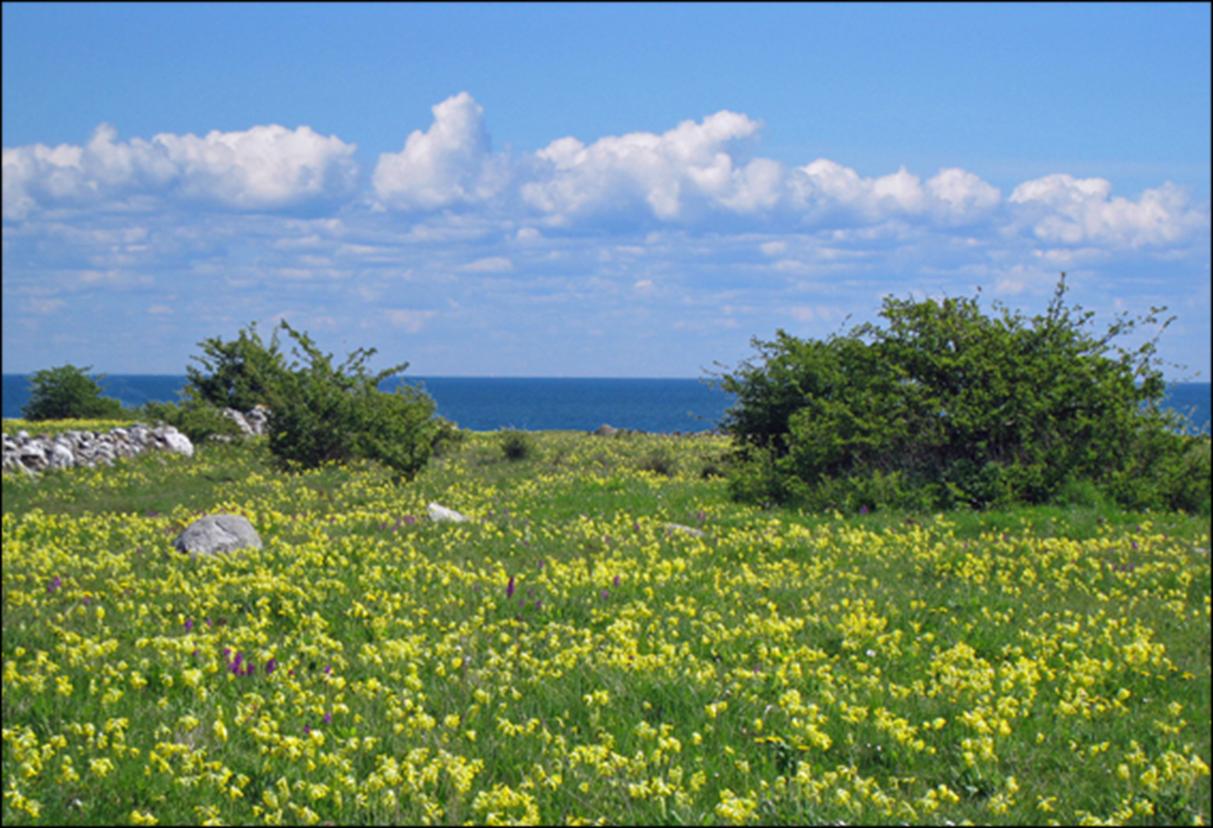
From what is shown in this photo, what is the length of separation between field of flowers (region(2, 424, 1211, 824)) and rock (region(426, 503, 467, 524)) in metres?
0.55

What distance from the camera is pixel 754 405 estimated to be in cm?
2388

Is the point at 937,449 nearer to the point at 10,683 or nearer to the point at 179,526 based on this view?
the point at 179,526

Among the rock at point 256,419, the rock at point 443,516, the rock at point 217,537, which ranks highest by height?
the rock at point 256,419

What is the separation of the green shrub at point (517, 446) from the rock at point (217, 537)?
1564 centimetres

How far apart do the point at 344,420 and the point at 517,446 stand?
5874 mm

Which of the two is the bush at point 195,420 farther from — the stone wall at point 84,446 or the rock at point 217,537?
the rock at point 217,537

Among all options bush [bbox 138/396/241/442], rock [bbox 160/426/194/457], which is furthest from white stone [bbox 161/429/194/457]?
bush [bbox 138/396/241/442]

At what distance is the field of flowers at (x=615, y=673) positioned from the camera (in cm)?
562

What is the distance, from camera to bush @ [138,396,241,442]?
1235 inches

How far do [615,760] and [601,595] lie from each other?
4.89m

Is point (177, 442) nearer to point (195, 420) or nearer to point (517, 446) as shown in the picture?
point (195, 420)

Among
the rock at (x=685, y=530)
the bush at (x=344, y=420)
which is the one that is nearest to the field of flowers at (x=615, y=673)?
the rock at (x=685, y=530)

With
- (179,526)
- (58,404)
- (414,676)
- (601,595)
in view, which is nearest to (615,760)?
(414,676)

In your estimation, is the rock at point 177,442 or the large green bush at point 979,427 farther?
the rock at point 177,442
